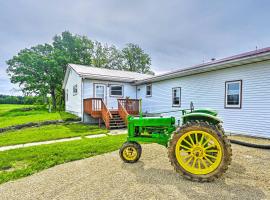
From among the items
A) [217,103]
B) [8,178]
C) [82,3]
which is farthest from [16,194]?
[217,103]

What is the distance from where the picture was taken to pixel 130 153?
385 cm

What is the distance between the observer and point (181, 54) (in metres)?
17.0

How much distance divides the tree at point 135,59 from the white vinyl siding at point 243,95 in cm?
2734

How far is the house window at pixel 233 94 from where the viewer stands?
7.38m

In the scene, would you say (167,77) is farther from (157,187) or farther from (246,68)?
(157,187)

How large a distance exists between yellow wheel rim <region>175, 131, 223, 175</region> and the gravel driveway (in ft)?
0.84

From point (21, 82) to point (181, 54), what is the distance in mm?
20770

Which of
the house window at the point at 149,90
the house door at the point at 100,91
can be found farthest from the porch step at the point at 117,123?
the house window at the point at 149,90

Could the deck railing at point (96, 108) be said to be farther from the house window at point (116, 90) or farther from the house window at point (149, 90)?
the house window at point (149, 90)

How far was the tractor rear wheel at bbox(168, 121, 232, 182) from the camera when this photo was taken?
2.81 meters

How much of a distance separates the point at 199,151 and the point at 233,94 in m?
6.01

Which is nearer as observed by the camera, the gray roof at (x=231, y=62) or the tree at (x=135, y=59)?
the gray roof at (x=231, y=62)

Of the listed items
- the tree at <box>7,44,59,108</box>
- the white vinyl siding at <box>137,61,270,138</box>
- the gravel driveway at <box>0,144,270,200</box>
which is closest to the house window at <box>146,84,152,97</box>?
the white vinyl siding at <box>137,61,270,138</box>

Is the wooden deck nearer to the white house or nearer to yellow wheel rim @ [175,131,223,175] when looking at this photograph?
the white house
